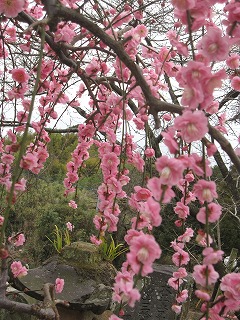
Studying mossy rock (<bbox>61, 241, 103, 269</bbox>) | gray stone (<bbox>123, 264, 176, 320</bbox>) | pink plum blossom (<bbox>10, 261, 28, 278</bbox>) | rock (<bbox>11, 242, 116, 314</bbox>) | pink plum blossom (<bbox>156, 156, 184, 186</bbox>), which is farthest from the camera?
mossy rock (<bbox>61, 241, 103, 269</bbox>)

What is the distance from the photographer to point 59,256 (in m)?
3.90

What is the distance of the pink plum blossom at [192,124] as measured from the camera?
0.70m

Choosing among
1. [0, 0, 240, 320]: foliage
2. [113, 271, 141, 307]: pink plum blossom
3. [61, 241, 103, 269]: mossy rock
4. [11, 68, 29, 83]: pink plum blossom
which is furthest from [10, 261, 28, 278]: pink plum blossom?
[61, 241, 103, 269]: mossy rock

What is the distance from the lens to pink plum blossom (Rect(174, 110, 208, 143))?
704 millimetres

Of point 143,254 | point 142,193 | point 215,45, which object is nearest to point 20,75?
point 142,193

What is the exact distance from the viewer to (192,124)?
2.36 feet

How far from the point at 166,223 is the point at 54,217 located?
1372 mm

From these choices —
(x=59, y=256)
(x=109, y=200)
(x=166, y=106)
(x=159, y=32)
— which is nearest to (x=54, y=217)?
(x=59, y=256)

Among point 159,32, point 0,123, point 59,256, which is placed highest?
point 159,32

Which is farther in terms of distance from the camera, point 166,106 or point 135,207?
point 135,207

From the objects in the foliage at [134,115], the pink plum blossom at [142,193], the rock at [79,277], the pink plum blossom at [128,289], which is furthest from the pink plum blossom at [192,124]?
the rock at [79,277]

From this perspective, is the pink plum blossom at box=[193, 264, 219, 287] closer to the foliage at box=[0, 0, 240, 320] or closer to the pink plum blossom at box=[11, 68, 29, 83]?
the foliage at box=[0, 0, 240, 320]

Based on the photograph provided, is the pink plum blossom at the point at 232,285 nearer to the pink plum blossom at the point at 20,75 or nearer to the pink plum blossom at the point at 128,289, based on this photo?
the pink plum blossom at the point at 128,289

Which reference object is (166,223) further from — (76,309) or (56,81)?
(56,81)
